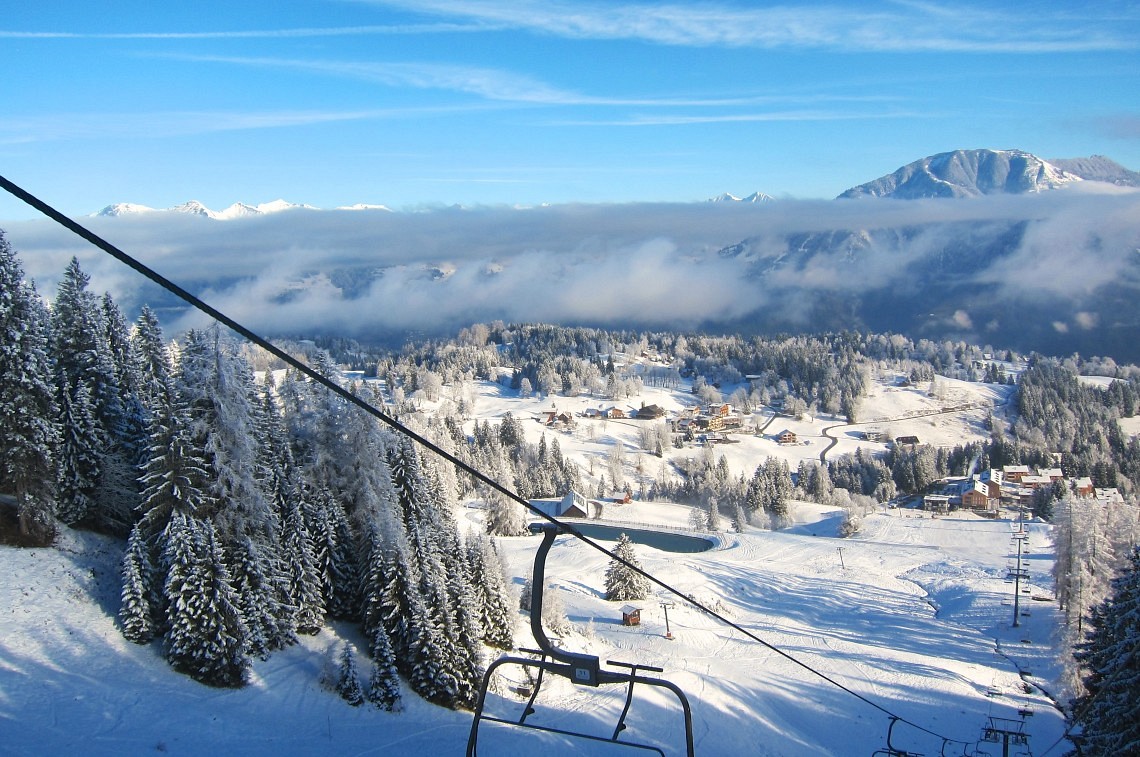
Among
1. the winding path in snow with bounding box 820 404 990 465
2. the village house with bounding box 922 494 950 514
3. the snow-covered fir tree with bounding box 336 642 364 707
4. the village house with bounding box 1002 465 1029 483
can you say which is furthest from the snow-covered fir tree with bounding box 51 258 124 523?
the winding path in snow with bounding box 820 404 990 465

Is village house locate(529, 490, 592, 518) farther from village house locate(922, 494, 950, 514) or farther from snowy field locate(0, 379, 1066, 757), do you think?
village house locate(922, 494, 950, 514)

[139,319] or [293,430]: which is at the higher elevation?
[139,319]

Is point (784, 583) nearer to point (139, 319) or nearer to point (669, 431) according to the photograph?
point (139, 319)

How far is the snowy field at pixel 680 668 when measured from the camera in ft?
52.7

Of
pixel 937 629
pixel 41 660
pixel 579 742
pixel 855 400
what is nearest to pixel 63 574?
pixel 41 660

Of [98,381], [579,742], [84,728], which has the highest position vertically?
[98,381]

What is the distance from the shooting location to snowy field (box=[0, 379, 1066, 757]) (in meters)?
16.1

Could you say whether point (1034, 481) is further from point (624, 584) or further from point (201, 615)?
point (201, 615)

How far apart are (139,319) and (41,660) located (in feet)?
49.1

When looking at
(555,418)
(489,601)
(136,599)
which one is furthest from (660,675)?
(555,418)

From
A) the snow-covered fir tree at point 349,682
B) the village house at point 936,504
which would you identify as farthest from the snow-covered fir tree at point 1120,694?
the village house at point 936,504

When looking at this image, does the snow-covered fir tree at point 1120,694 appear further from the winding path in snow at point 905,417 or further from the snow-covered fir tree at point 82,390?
the winding path in snow at point 905,417

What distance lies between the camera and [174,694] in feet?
56.0

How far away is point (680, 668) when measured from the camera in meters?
28.7
